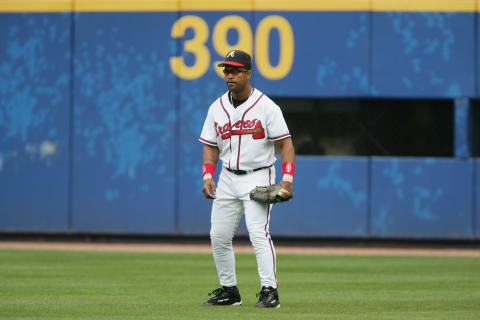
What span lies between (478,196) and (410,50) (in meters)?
2.63

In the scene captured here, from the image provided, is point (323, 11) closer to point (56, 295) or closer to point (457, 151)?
point (457, 151)

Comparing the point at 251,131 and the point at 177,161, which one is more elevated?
the point at 251,131

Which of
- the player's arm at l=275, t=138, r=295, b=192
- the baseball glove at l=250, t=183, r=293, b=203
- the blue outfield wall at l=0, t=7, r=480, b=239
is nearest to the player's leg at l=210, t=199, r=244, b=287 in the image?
the baseball glove at l=250, t=183, r=293, b=203

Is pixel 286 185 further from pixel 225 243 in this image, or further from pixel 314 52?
pixel 314 52

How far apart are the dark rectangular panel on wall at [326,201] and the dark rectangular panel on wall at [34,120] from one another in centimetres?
374

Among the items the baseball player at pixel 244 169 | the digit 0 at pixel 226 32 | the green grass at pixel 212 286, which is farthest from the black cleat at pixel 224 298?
the digit 0 at pixel 226 32

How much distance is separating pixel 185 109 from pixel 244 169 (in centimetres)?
816

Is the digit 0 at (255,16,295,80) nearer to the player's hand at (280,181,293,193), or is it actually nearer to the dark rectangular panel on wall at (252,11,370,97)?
the dark rectangular panel on wall at (252,11,370,97)

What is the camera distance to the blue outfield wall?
1552 centimetres

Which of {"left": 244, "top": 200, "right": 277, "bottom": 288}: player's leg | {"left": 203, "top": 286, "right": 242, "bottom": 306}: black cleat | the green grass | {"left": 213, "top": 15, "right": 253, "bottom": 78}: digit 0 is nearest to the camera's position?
the green grass

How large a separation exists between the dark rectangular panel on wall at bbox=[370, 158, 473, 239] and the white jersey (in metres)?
8.01

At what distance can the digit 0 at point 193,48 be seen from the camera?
51.3 feet

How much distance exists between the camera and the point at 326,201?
15.7m

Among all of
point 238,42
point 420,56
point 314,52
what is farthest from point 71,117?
point 420,56
